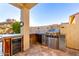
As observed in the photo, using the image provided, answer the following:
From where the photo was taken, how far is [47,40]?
2.94 meters

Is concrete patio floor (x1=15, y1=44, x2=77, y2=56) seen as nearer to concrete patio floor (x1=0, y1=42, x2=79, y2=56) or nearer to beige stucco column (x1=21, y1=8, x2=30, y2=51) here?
concrete patio floor (x1=0, y1=42, x2=79, y2=56)

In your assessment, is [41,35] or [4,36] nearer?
[4,36]

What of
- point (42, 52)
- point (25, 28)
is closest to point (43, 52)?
point (42, 52)

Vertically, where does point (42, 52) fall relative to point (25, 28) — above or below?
below

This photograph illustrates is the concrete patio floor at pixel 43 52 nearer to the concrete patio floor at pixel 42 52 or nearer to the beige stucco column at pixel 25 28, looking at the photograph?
the concrete patio floor at pixel 42 52

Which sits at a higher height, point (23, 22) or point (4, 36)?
point (23, 22)

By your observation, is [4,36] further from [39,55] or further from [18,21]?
[39,55]

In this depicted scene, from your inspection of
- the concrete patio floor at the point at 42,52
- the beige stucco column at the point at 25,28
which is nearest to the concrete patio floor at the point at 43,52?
the concrete patio floor at the point at 42,52

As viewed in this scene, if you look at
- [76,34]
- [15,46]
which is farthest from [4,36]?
[76,34]

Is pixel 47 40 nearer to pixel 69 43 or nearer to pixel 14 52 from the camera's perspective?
pixel 69 43

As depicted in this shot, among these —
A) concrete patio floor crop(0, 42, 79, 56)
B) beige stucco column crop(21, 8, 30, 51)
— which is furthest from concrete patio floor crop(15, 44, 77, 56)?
beige stucco column crop(21, 8, 30, 51)

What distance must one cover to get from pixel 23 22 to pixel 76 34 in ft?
3.70

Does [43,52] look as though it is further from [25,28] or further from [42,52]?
[25,28]

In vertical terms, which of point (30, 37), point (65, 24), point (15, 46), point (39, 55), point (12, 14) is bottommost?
point (39, 55)
